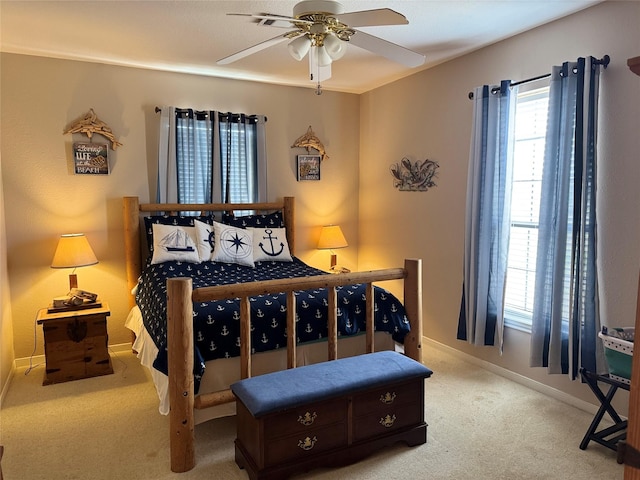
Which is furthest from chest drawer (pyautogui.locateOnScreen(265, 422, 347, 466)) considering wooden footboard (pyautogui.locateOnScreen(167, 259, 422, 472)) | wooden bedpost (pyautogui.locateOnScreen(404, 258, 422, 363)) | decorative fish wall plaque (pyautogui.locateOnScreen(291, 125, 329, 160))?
decorative fish wall plaque (pyautogui.locateOnScreen(291, 125, 329, 160))

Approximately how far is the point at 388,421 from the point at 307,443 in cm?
47

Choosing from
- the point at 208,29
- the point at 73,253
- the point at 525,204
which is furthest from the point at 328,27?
the point at 73,253

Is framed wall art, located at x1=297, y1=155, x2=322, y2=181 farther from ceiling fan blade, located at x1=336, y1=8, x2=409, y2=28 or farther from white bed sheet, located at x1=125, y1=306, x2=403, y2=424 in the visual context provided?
ceiling fan blade, located at x1=336, y1=8, x2=409, y2=28

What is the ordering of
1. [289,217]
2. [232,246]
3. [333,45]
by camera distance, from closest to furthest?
[333,45] → [232,246] → [289,217]

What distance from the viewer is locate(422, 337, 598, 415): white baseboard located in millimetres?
2835

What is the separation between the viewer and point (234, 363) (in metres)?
2.43

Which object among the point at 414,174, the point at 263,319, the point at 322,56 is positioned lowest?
the point at 263,319

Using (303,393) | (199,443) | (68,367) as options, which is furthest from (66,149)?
(303,393)

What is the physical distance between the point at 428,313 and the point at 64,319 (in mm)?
2919

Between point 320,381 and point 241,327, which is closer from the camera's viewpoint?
point 320,381

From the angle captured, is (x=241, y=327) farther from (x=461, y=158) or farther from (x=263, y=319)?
(x=461, y=158)

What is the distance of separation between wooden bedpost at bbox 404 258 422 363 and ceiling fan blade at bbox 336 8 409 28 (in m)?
1.35

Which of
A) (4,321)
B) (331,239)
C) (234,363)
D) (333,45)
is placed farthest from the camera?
(331,239)

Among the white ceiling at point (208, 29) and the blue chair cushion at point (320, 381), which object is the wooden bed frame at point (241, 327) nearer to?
the blue chair cushion at point (320, 381)
